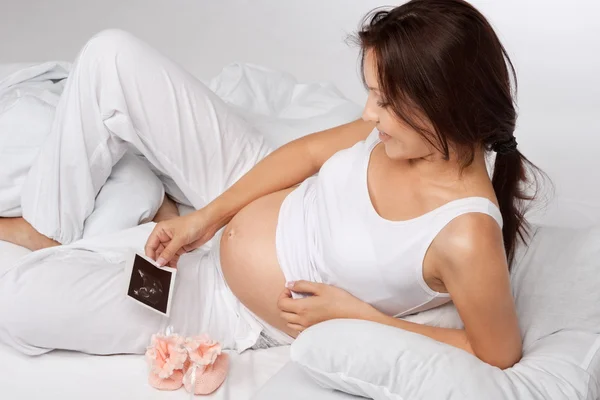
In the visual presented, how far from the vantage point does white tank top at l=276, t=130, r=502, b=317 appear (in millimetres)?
1721

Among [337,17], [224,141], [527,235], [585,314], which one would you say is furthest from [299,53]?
[585,314]

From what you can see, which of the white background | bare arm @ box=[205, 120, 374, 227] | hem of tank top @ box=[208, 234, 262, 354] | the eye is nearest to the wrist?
bare arm @ box=[205, 120, 374, 227]

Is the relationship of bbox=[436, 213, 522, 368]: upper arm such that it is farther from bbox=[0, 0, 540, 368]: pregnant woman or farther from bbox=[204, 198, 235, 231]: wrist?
bbox=[204, 198, 235, 231]: wrist

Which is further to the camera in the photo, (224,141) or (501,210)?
(224,141)

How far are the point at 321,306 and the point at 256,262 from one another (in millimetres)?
214

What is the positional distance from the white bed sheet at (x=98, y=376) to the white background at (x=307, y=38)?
1.62m

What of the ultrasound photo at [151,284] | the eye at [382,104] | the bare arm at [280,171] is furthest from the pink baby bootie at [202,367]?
the eye at [382,104]

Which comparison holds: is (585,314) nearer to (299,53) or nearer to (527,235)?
(527,235)

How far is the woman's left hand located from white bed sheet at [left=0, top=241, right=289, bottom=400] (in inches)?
7.4

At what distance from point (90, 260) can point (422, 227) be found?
77 cm

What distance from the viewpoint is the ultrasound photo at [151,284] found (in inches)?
77.3

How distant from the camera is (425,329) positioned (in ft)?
5.94

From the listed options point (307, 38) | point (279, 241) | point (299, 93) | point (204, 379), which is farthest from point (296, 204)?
point (307, 38)

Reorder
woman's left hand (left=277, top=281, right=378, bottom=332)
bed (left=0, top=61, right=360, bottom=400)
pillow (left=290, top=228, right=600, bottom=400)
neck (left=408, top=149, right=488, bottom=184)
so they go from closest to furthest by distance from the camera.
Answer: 1. pillow (left=290, top=228, right=600, bottom=400)
2. neck (left=408, top=149, right=488, bottom=184)
3. woman's left hand (left=277, top=281, right=378, bottom=332)
4. bed (left=0, top=61, right=360, bottom=400)
